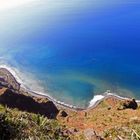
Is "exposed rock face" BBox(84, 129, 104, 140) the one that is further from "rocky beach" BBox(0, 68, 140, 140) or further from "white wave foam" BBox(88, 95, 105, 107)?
"white wave foam" BBox(88, 95, 105, 107)

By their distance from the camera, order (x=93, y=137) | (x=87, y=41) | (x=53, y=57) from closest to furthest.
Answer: (x=93, y=137), (x=53, y=57), (x=87, y=41)

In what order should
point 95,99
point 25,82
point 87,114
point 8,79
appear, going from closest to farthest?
point 87,114
point 95,99
point 25,82
point 8,79

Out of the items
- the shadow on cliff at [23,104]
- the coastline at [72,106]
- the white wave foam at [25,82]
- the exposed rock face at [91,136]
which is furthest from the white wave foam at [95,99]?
the exposed rock face at [91,136]

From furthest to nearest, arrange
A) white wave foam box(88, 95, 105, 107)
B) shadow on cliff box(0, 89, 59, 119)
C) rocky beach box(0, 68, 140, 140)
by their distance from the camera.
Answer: white wave foam box(88, 95, 105, 107) < shadow on cliff box(0, 89, 59, 119) < rocky beach box(0, 68, 140, 140)

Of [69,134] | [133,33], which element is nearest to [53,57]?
[133,33]

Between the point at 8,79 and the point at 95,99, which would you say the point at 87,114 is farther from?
the point at 8,79

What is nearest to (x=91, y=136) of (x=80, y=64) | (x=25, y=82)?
(x=25, y=82)

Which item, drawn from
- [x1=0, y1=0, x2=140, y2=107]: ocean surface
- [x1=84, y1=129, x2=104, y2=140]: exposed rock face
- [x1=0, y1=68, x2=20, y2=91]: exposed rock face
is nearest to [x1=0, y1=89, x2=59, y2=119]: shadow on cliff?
[x1=0, y1=0, x2=140, y2=107]: ocean surface

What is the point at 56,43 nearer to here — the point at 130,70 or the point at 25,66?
the point at 25,66
